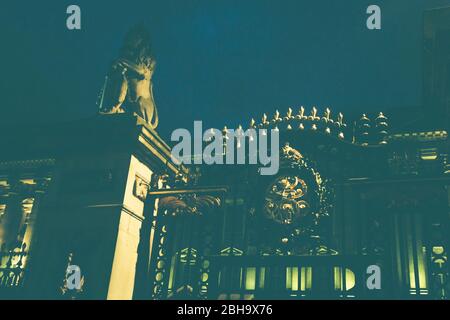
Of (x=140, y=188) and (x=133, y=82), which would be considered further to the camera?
(x=133, y=82)

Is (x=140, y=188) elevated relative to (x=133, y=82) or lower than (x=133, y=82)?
lower

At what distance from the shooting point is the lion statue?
29.4 feet

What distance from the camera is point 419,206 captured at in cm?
752

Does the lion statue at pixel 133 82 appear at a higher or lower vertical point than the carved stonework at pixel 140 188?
A: higher

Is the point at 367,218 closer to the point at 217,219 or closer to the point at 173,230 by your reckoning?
the point at 217,219

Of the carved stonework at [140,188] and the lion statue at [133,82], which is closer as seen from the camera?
the carved stonework at [140,188]

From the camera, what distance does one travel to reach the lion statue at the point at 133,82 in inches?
352

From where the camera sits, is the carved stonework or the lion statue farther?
the lion statue

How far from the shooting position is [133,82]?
360 inches

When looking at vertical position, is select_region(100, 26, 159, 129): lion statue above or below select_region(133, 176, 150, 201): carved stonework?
above
